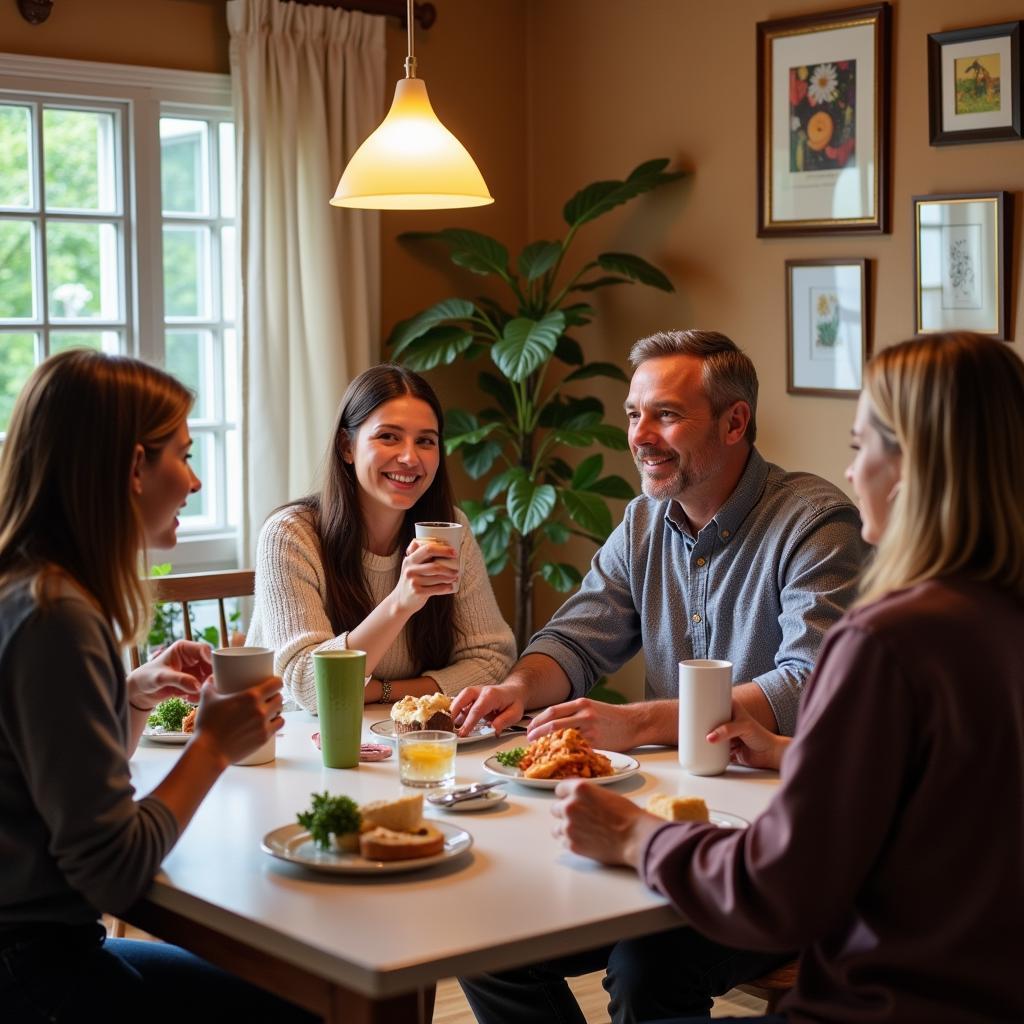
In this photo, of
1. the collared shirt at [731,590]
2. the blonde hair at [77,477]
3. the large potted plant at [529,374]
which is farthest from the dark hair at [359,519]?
the large potted plant at [529,374]

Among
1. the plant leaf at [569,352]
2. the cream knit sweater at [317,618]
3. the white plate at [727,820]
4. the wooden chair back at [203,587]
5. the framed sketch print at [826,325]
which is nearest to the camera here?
the white plate at [727,820]

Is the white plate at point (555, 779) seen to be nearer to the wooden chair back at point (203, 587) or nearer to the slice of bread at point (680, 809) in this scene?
the slice of bread at point (680, 809)

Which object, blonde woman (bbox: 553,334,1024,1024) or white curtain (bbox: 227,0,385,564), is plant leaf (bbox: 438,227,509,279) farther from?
blonde woman (bbox: 553,334,1024,1024)

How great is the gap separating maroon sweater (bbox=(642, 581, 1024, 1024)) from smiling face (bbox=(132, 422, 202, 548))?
2.57 feet

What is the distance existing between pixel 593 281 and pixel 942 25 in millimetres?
1383

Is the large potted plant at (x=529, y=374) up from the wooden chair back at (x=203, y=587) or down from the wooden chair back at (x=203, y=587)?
up

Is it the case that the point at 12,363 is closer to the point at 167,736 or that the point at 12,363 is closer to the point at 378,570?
the point at 378,570

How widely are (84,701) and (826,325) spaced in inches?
113

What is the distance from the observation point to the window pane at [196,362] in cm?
429

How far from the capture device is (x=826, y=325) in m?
3.99

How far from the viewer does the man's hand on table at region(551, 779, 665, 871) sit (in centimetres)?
159

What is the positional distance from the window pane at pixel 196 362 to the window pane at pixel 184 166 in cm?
37

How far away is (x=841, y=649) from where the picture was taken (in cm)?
141

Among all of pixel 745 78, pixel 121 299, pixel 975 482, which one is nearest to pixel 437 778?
pixel 975 482
